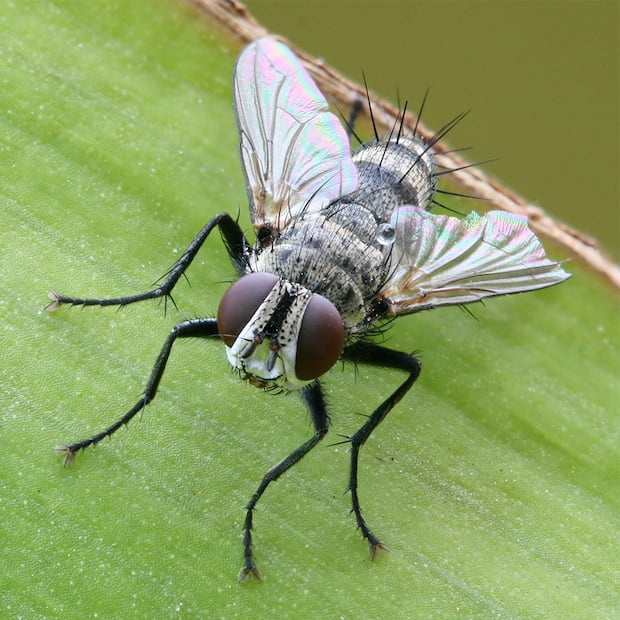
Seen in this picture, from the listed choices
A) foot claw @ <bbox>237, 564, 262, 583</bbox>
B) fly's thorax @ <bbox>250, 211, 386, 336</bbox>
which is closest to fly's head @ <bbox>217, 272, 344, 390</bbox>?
fly's thorax @ <bbox>250, 211, 386, 336</bbox>

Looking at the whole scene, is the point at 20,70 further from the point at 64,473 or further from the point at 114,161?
the point at 64,473

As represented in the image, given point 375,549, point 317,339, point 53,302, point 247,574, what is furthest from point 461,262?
point 53,302

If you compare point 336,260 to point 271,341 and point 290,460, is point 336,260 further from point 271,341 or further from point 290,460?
point 290,460

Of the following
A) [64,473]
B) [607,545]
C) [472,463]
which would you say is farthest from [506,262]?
[64,473]

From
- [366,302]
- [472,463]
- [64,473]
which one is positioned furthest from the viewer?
[472,463]

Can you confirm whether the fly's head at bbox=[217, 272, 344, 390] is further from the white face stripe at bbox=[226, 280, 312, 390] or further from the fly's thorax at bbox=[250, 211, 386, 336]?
the fly's thorax at bbox=[250, 211, 386, 336]
